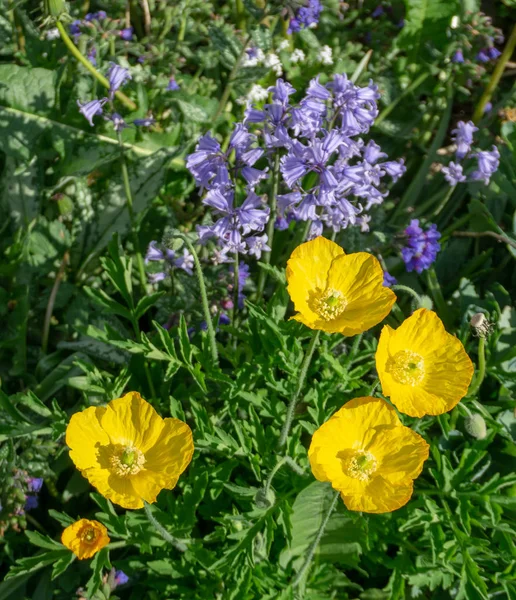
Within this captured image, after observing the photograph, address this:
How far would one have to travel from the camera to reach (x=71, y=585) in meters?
2.19

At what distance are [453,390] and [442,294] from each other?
45.2 inches

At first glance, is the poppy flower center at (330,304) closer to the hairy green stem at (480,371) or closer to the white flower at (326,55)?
the hairy green stem at (480,371)

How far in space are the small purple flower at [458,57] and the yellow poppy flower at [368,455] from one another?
2078mm

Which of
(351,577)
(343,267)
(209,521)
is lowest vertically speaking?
(351,577)

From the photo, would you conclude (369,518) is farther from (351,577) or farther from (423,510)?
(351,577)

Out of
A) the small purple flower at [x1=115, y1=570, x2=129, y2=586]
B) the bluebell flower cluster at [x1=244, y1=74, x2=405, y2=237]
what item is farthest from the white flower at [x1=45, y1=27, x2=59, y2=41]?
the small purple flower at [x1=115, y1=570, x2=129, y2=586]

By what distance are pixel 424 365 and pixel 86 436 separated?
0.91 m

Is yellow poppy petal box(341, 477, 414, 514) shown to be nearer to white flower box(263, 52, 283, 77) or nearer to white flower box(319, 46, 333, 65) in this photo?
white flower box(263, 52, 283, 77)

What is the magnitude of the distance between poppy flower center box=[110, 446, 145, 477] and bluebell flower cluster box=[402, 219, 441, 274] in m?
1.10

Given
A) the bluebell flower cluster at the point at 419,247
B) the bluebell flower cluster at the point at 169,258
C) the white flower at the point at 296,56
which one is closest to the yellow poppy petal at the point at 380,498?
the bluebell flower cluster at the point at 419,247

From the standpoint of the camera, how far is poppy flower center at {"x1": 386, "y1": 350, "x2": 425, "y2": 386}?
5.66ft

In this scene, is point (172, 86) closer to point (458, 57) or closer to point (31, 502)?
point (458, 57)

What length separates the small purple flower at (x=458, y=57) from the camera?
3037 millimetres

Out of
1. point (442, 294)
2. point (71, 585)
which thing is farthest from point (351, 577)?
point (442, 294)
